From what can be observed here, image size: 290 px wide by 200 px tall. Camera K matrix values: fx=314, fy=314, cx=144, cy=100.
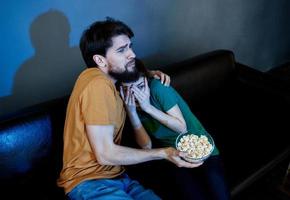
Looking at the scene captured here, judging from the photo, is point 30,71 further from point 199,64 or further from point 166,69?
point 199,64

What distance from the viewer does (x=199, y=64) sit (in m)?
2.11

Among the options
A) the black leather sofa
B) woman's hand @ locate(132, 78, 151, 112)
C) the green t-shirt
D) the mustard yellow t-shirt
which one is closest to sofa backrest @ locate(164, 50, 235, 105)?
the black leather sofa

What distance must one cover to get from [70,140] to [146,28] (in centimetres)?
117

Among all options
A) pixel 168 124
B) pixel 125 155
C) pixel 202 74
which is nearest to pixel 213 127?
pixel 202 74

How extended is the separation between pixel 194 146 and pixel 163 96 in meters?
0.33

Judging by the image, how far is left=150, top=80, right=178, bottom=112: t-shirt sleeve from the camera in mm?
1549

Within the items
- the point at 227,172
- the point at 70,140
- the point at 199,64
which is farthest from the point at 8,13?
the point at 227,172

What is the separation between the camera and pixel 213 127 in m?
2.13

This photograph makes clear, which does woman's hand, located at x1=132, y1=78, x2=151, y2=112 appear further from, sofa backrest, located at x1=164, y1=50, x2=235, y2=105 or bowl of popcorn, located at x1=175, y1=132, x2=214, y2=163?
sofa backrest, located at x1=164, y1=50, x2=235, y2=105

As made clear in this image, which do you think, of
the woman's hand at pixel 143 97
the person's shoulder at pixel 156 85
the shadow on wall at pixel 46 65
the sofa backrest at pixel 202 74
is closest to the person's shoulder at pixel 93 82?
the woman's hand at pixel 143 97

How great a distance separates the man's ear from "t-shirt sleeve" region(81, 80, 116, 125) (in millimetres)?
143

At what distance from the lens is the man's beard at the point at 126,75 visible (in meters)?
1.46

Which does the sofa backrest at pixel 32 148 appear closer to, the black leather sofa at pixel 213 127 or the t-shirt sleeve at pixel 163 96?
the black leather sofa at pixel 213 127

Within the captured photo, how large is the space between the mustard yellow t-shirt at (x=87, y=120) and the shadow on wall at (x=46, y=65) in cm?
55
